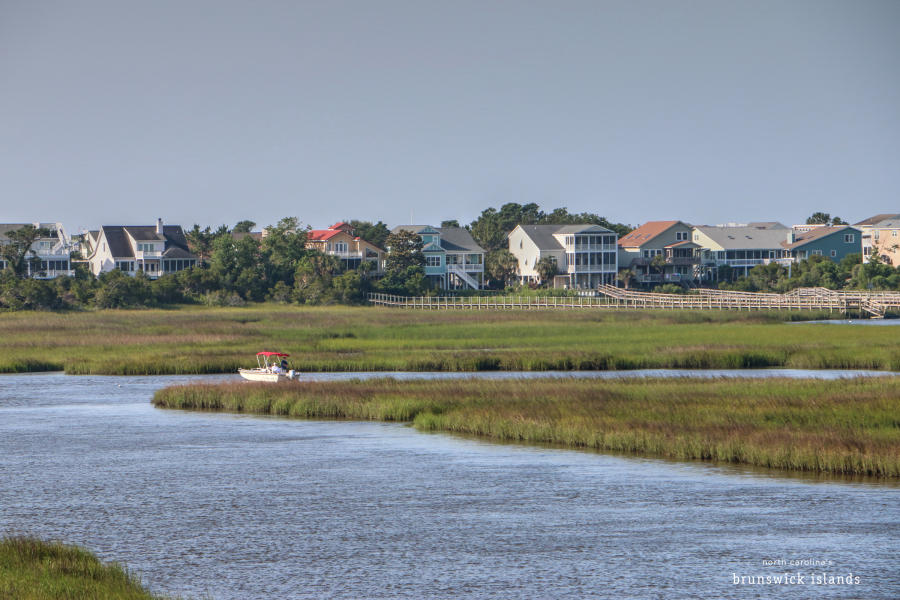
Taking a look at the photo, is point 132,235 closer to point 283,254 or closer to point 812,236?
point 283,254

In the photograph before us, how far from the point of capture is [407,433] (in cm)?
3703

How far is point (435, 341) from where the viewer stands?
7175 cm

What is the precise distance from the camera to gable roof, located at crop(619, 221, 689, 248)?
145 meters

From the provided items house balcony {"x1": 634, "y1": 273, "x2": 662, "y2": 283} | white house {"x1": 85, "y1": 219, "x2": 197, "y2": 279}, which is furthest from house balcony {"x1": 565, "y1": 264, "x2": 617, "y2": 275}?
white house {"x1": 85, "y1": 219, "x2": 197, "y2": 279}

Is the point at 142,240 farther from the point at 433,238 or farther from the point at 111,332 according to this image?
the point at 111,332

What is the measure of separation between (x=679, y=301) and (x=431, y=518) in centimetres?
8822

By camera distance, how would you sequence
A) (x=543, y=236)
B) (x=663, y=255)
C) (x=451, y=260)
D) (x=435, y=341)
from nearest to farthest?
(x=435, y=341)
(x=451, y=260)
(x=543, y=236)
(x=663, y=255)

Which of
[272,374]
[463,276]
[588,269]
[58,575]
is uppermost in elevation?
[588,269]

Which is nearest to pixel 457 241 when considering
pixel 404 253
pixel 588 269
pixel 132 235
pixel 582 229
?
pixel 404 253

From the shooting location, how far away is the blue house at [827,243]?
499 ft

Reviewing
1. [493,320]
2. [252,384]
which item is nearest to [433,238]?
[493,320]

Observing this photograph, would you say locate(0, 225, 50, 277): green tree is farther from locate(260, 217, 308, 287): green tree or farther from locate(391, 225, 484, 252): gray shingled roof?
locate(391, 225, 484, 252): gray shingled roof

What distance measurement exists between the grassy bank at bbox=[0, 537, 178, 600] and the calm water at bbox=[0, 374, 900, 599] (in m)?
1.00

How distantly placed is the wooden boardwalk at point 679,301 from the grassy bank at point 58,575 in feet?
287
